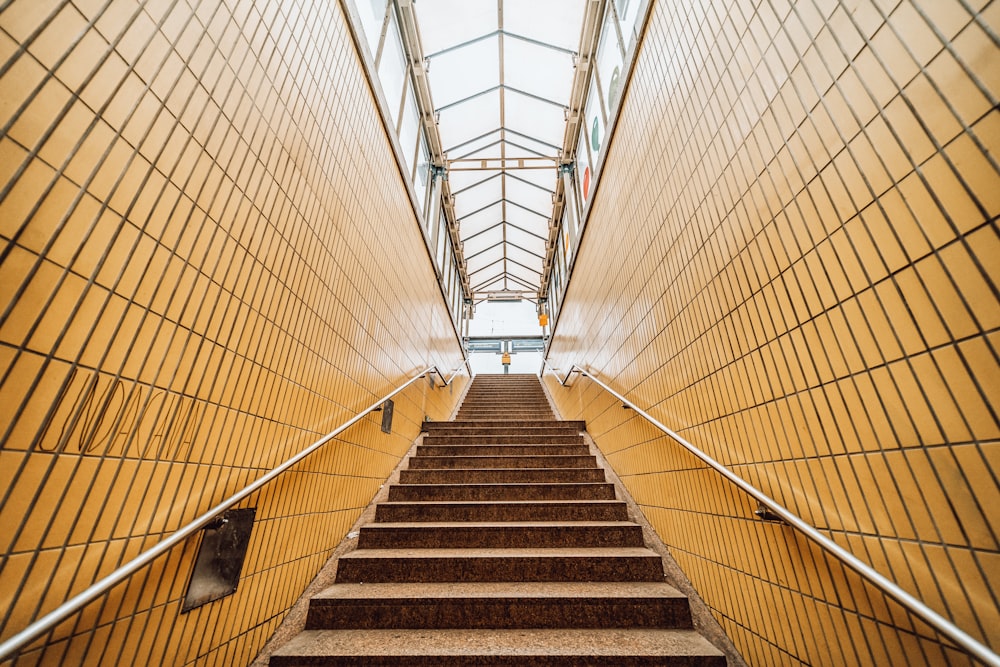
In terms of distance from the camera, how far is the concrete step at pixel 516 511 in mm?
2764

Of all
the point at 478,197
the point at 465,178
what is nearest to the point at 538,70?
the point at 465,178

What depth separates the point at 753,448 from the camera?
1597mm

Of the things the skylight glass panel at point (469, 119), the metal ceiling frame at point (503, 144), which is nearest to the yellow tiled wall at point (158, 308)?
the metal ceiling frame at point (503, 144)

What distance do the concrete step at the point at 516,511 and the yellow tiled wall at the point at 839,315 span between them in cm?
54

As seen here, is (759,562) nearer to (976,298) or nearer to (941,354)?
(941,354)

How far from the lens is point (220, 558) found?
1518 millimetres

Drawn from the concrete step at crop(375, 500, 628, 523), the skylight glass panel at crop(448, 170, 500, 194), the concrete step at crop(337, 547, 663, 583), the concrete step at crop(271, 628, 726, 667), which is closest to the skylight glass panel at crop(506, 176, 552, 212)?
the skylight glass panel at crop(448, 170, 500, 194)

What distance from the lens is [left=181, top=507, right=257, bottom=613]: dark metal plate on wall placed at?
142 cm

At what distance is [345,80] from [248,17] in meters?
1.13

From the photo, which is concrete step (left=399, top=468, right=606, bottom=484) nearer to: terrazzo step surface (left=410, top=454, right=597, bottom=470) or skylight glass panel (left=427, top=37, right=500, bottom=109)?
terrazzo step surface (left=410, top=454, right=597, bottom=470)

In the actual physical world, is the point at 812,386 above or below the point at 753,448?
above

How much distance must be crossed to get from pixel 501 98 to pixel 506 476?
18.0ft

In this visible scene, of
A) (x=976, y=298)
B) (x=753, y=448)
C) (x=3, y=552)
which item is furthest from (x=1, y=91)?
(x=753, y=448)

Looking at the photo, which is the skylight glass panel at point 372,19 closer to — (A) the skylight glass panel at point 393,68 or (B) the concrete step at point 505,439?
(A) the skylight glass panel at point 393,68
